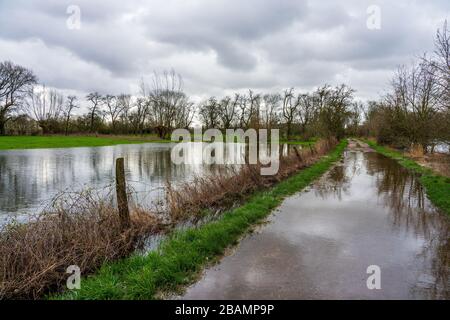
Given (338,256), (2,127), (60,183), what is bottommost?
(338,256)

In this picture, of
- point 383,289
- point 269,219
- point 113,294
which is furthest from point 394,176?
point 113,294

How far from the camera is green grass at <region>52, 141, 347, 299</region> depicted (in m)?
4.09

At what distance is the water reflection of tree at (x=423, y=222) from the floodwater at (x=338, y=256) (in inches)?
0.6

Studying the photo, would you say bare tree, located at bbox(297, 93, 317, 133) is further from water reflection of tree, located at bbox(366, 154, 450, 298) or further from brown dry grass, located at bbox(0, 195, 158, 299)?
brown dry grass, located at bbox(0, 195, 158, 299)

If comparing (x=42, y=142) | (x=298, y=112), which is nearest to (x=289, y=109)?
(x=298, y=112)

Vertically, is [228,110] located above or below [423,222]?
above

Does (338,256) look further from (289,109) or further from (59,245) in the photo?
(289,109)

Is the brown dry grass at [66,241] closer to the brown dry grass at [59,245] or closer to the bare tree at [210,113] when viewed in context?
the brown dry grass at [59,245]

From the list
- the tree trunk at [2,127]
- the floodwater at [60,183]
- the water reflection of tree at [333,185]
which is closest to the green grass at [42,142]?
the tree trunk at [2,127]

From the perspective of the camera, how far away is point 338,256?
5141 millimetres

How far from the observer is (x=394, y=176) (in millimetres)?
15055

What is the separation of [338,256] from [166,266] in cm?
310

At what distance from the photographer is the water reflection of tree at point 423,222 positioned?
4.25 metres

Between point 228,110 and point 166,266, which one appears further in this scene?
point 228,110
